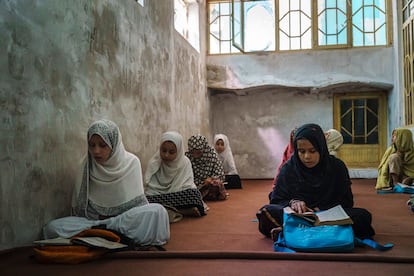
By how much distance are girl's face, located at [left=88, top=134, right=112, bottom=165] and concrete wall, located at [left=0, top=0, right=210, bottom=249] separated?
0.31m

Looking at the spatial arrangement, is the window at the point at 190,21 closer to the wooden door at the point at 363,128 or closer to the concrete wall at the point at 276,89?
the concrete wall at the point at 276,89

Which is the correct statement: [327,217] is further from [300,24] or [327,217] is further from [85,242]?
[300,24]

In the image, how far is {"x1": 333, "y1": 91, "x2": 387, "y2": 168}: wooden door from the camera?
8359 mm

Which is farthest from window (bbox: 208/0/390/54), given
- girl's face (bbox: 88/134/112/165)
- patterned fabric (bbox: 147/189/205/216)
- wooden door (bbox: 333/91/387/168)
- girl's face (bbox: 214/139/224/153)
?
girl's face (bbox: 88/134/112/165)

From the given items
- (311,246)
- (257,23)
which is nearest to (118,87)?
(311,246)

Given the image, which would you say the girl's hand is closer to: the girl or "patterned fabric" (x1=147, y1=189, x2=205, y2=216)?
"patterned fabric" (x1=147, y1=189, x2=205, y2=216)

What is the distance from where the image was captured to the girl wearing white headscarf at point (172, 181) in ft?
13.3

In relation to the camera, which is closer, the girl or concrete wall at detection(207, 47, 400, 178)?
the girl

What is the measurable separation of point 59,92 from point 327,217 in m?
2.02

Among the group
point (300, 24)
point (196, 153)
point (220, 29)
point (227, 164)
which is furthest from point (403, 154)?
point (220, 29)

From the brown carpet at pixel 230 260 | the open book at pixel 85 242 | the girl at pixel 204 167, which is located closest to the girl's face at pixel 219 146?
the girl at pixel 204 167

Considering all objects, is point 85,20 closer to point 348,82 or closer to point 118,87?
point 118,87

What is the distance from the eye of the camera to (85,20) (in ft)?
11.7

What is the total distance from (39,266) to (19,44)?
52.7 inches
